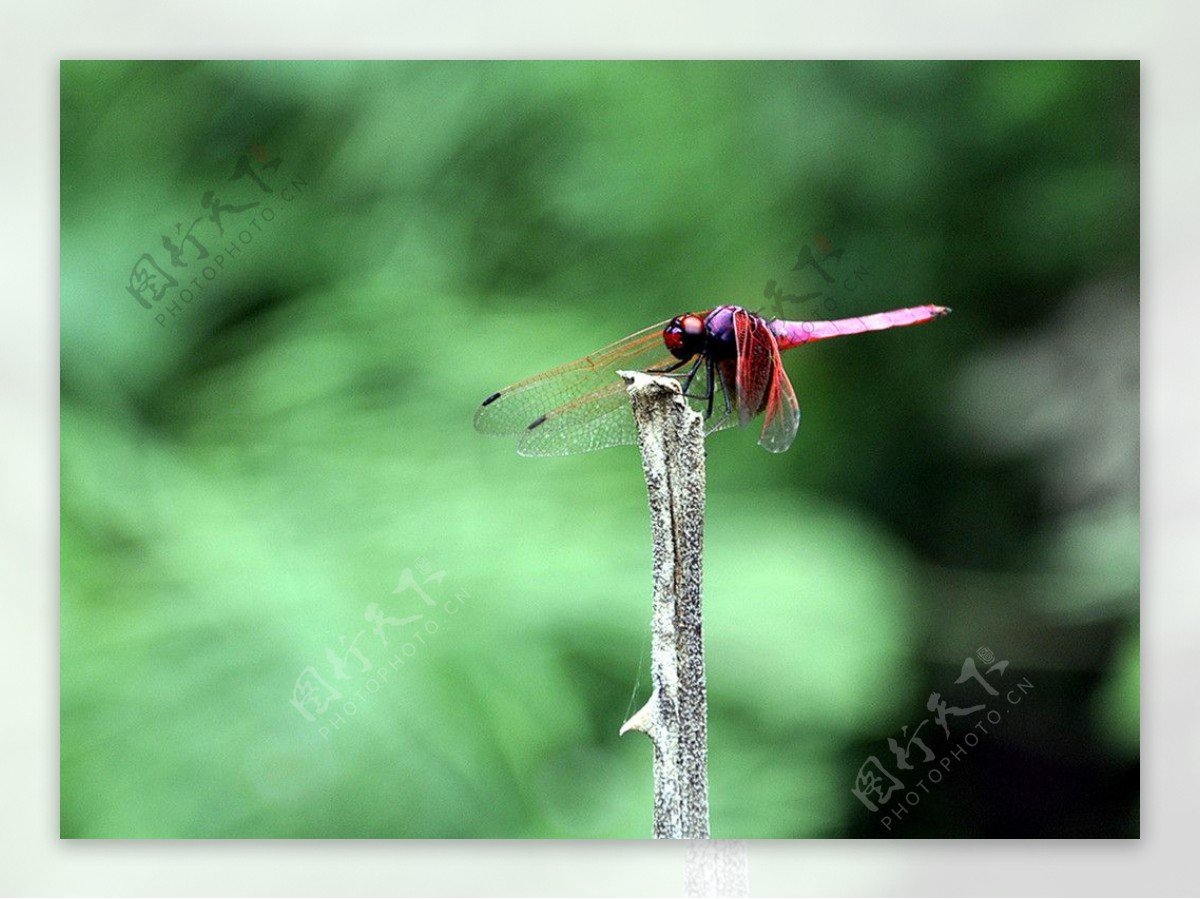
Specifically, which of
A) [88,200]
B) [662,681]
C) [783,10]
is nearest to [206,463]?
[88,200]

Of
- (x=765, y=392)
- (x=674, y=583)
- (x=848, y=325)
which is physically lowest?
(x=674, y=583)

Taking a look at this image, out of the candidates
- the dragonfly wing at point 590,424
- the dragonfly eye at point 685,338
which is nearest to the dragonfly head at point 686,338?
the dragonfly eye at point 685,338

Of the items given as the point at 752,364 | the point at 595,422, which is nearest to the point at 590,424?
the point at 595,422

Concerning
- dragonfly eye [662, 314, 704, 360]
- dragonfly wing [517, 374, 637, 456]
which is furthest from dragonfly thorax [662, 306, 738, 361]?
dragonfly wing [517, 374, 637, 456]

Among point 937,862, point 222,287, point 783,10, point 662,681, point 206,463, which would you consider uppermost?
point 783,10

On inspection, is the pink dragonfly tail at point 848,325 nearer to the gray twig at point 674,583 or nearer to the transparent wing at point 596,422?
the transparent wing at point 596,422

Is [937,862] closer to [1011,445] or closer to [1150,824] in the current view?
[1150,824]

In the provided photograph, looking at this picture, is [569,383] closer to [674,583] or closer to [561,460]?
[561,460]
